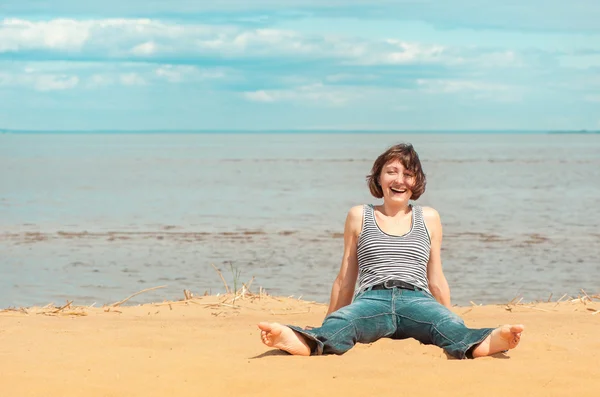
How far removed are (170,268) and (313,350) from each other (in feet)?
23.6

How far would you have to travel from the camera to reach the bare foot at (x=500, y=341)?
4.66 metres

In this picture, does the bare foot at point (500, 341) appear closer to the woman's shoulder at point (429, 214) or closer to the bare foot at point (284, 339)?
the bare foot at point (284, 339)

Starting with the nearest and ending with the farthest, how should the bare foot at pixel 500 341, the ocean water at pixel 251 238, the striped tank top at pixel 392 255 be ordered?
the bare foot at pixel 500 341 → the striped tank top at pixel 392 255 → the ocean water at pixel 251 238

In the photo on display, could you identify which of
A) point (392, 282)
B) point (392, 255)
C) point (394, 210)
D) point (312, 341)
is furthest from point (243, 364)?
point (394, 210)

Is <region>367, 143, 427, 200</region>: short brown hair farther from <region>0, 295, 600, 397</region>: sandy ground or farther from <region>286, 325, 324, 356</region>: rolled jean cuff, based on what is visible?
<region>286, 325, 324, 356</region>: rolled jean cuff

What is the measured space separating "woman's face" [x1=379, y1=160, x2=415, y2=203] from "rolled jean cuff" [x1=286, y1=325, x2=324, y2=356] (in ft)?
4.06

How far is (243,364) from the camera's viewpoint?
469 centimetres

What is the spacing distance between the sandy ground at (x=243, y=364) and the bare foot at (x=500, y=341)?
5 cm

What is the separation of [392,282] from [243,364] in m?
1.28

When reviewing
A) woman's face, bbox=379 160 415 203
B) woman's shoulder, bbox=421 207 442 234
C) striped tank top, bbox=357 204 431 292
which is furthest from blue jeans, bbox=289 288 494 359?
woman's face, bbox=379 160 415 203

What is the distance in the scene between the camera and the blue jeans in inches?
195

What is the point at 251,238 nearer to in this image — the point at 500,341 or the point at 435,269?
the point at 435,269

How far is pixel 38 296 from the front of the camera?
9945 mm

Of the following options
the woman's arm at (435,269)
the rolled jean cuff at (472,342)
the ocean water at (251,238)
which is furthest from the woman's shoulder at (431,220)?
the ocean water at (251,238)
